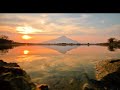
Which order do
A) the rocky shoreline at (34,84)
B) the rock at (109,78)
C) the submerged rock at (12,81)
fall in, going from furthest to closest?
the rock at (109,78)
the rocky shoreline at (34,84)
the submerged rock at (12,81)

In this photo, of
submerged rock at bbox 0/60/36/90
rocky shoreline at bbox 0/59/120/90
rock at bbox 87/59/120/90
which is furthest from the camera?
rock at bbox 87/59/120/90

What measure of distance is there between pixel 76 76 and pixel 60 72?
714 mm

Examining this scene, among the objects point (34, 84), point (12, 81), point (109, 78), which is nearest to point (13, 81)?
point (12, 81)

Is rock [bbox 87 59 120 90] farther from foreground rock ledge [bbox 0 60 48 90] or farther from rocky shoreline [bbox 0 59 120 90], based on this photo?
foreground rock ledge [bbox 0 60 48 90]

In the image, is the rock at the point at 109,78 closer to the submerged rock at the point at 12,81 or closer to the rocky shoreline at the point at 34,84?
the rocky shoreline at the point at 34,84

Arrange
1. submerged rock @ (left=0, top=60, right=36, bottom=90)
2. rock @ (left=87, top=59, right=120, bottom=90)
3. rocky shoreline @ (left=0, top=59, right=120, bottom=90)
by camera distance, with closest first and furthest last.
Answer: submerged rock @ (left=0, top=60, right=36, bottom=90) < rocky shoreline @ (left=0, top=59, right=120, bottom=90) < rock @ (left=87, top=59, right=120, bottom=90)

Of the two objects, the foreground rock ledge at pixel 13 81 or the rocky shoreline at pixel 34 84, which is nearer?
the foreground rock ledge at pixel 13 81

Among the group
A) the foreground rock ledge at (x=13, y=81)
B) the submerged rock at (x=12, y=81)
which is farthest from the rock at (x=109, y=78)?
the submerged rock at (x=12, y=81)

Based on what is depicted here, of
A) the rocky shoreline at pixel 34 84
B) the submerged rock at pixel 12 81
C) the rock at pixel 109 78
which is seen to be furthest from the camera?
the rock at pixel 109 78

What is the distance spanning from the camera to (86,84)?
238 inches

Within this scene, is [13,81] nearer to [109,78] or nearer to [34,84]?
[34,84]

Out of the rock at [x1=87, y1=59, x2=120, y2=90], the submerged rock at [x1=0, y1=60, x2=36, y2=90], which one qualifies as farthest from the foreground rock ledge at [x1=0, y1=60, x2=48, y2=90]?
the rock at [x1=87, y1=59, x2=120, y2=90]
